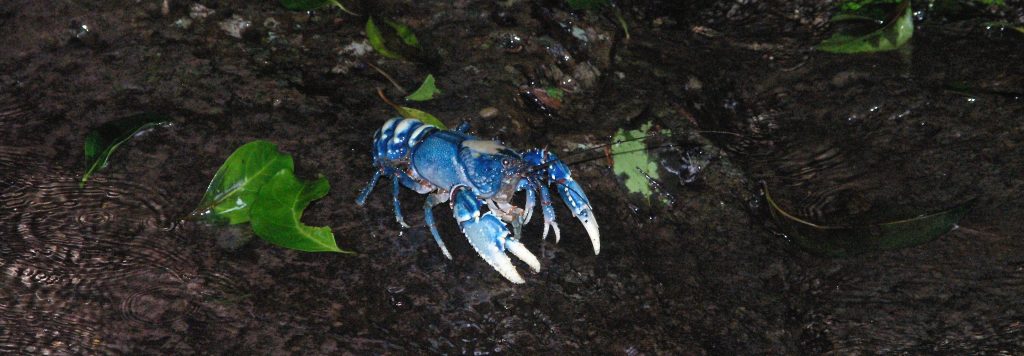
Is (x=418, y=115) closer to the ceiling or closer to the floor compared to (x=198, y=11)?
closer to the floor

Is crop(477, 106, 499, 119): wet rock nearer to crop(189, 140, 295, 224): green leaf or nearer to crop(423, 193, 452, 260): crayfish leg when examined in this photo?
crop(423, 193, 452, 260): crayfish leg

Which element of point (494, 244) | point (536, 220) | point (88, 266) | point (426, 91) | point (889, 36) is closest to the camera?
point (88, 266)

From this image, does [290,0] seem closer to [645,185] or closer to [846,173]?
[645,185]

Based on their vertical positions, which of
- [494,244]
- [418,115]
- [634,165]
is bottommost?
[494,244]

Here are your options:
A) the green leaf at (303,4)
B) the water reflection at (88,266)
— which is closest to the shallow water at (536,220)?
the water reflection at (88,266)

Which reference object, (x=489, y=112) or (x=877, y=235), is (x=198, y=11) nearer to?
(x=489, y=112)

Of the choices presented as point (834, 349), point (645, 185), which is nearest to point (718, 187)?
point (645, 185)

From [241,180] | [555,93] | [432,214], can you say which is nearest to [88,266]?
[241,180]
